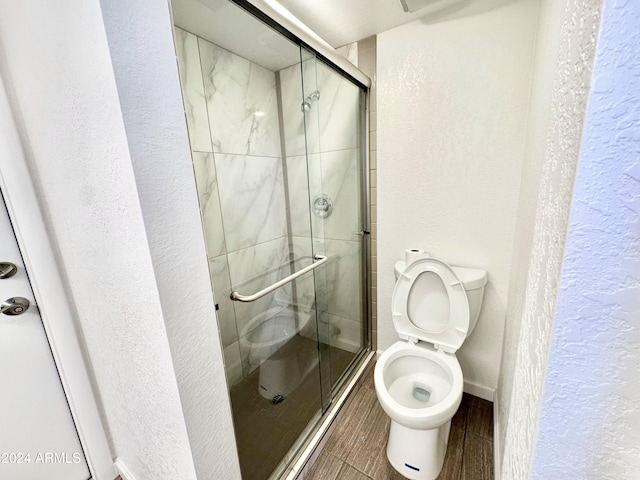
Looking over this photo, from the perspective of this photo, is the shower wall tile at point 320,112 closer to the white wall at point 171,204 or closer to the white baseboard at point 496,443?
the white wall at point 171,204

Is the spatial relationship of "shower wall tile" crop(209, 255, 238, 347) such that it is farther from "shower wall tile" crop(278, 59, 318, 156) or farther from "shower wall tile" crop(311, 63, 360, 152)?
"shower wall tile" crop(311, 63, 360, 152)

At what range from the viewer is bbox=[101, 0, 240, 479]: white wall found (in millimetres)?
530

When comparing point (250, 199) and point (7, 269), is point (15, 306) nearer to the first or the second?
point (7, 269)

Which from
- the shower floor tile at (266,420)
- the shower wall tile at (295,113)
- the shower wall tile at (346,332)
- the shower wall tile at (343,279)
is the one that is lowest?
the shower floor tile at (266,420)

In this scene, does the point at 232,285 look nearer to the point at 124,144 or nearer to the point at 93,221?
the point at 93,221

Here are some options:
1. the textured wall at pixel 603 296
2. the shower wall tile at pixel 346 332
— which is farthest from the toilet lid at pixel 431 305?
the textured wall at pixel 603 296

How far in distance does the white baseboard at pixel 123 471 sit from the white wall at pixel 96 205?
0.20 meters

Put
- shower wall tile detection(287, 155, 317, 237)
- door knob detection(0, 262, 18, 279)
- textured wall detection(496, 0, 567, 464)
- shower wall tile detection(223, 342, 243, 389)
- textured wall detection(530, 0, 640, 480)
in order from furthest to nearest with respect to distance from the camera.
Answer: shower wall tile detection(287, 155, 317, 237)
shower wall tile detection(223, 342, 243, 389)
door knob detection(0, 262, 18, 279)
textured wall detection(496, 0, 567, 464)
textured wall detection(530, 0, 640, 480)

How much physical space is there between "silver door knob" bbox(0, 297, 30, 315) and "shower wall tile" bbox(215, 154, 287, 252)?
781 mm

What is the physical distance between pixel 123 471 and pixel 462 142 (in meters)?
2.23

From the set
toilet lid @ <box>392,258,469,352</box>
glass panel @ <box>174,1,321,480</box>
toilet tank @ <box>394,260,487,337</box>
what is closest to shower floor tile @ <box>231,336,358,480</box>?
glass panel @ <box>174,1,321,480</box>

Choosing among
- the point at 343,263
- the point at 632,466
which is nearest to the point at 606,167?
the point at 632,466

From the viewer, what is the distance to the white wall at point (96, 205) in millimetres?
565

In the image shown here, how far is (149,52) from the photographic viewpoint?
1.82 ft
